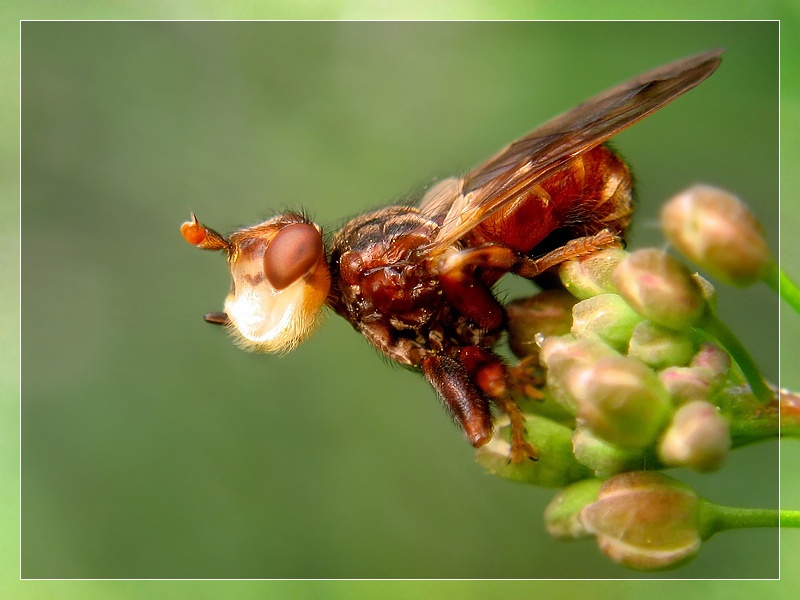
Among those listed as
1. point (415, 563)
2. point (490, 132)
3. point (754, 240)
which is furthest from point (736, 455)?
point (754, 240)

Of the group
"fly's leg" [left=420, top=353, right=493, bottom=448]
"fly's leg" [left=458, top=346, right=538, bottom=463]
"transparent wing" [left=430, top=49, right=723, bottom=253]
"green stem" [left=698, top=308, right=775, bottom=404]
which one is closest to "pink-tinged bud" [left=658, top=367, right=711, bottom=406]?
"green stem" [left=698, top=308, right=775, bottom=404]

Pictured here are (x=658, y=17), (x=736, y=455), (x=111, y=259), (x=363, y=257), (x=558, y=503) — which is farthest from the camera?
(x=111, y=259)

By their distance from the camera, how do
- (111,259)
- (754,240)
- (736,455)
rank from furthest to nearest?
(111,259) → (736,455) → (754,240)

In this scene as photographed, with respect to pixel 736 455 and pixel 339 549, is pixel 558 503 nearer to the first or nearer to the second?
pixel 736 455

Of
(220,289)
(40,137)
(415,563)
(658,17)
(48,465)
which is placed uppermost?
(658,17)

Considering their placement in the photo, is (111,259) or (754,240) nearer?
(754,240)

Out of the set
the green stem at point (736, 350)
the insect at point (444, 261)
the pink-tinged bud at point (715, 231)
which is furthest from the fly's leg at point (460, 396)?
the pink-tinged bud at point (715, 231)
